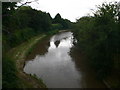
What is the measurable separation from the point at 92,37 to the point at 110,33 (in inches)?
142

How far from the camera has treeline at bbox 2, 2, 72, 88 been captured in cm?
1040

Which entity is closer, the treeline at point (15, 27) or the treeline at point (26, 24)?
the treeline at point (15, 27)

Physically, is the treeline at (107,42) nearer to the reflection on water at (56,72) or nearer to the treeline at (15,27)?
the reflection on water at (56,72)

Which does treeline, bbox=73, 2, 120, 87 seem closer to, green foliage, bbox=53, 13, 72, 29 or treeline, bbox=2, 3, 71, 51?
treeline, bbox=2, 3, 71, 51

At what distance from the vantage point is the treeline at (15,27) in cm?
1040

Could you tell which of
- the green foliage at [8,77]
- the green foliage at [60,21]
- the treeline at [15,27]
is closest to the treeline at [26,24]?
the treeline at [15,27]

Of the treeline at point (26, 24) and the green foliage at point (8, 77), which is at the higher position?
the treeline at point (26, 24)

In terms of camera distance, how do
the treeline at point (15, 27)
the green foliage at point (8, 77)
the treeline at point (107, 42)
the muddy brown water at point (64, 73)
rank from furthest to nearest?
the muddy brown water at point (64, 73) < the treeline at point (107, 42) < the treeline at point (15, 27) < the green foliage at point (8, 77)

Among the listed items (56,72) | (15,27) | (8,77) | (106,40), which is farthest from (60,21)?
(8,77)

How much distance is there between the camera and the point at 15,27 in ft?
92.0

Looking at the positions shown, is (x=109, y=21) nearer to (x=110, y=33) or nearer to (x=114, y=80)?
(x=110, y=33)

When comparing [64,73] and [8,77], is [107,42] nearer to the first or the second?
[64,73]

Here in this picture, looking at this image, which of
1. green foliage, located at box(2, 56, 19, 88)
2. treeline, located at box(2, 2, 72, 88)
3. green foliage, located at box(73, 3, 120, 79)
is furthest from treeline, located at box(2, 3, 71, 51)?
green foliage, located at box(2, 56, 19, 88)

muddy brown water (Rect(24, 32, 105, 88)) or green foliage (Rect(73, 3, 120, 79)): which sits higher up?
green foliage (Rect(73, 3, 120, 79))
